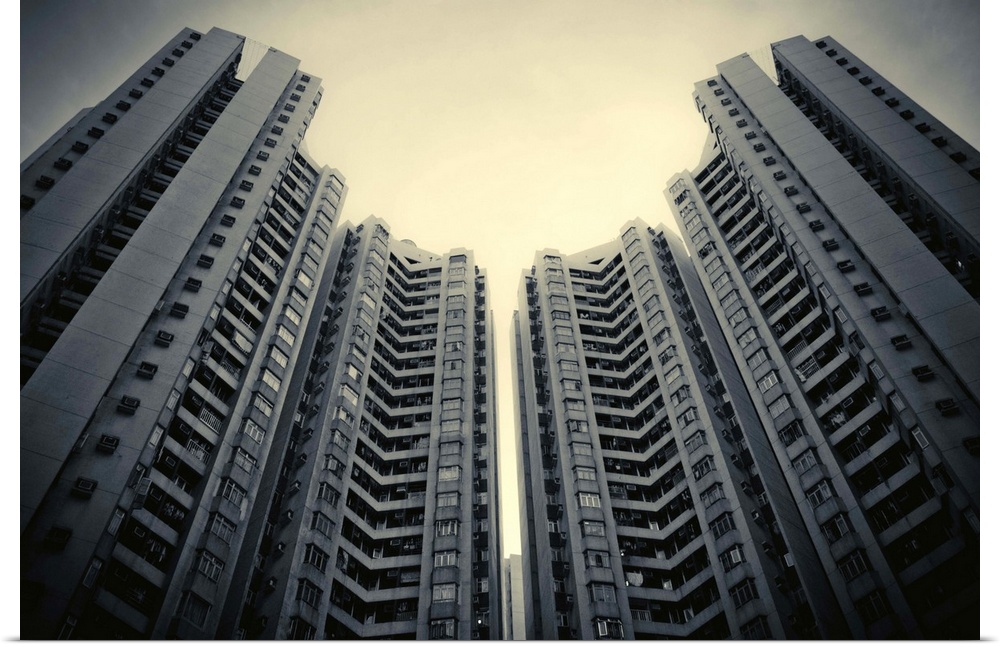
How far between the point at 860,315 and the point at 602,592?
59.1 ft

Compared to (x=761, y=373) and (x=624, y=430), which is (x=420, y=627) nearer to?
(x=624, y=430)

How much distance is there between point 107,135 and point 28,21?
1825 centimetres

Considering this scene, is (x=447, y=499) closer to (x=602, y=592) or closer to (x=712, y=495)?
(x=602, y=592)

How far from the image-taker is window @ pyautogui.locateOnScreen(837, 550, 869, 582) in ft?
87.5

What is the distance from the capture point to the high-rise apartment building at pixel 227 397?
22.1 m

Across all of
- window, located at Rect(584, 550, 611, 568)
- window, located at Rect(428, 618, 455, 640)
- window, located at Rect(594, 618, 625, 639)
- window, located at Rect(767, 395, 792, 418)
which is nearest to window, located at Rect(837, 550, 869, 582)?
window, located at Rect(767, 395, 792, 418)

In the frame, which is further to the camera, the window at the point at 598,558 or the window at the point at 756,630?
the window at the point at 598,558

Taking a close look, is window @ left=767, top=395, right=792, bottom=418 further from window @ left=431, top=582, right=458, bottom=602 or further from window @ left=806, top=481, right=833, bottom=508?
window @ left=431, top=582, right=458, bottom=602

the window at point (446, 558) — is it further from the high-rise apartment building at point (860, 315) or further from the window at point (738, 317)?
the window at point (738, 317)

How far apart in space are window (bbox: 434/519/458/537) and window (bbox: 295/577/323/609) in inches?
296

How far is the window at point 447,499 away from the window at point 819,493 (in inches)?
715

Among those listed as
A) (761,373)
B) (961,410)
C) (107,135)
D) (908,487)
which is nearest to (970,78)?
(961,410)

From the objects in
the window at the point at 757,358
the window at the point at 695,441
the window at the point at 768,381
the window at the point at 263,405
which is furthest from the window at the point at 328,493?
the window at the point at 757,358

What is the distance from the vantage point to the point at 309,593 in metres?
30.0
